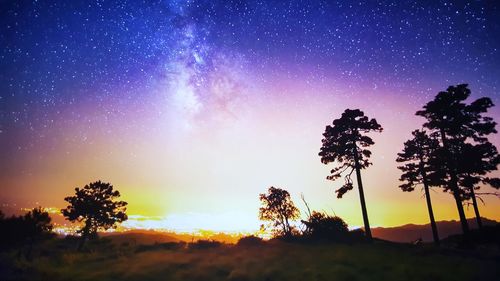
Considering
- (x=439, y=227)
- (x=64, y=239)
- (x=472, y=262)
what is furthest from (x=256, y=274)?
(x=439, y=227)

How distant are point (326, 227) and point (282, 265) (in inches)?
459

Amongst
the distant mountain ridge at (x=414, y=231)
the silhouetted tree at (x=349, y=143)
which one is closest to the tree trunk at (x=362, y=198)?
the silhouetted tree at (x=349, y=143)

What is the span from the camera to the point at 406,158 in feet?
108

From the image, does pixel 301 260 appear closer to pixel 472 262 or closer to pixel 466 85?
pixel 472 262

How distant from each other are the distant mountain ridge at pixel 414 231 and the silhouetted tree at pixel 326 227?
109m

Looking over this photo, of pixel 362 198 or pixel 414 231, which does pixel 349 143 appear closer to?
pixel 362 198

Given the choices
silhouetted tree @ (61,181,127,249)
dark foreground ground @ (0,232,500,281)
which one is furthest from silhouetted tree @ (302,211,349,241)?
silhouetted tree @ (61,181,127,249)

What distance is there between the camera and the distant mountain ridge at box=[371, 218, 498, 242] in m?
114

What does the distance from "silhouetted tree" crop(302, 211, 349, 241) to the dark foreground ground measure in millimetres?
3426

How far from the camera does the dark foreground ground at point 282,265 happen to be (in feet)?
49.2

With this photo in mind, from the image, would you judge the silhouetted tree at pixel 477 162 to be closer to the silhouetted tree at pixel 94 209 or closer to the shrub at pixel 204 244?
the shrub at pixel 204 244

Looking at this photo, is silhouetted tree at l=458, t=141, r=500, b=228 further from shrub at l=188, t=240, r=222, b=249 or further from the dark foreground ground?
shrub at l=188, t=240, r=222, b=249

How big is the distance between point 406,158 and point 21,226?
42.8 m

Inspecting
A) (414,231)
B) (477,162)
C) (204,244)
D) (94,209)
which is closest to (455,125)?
(477,162)
